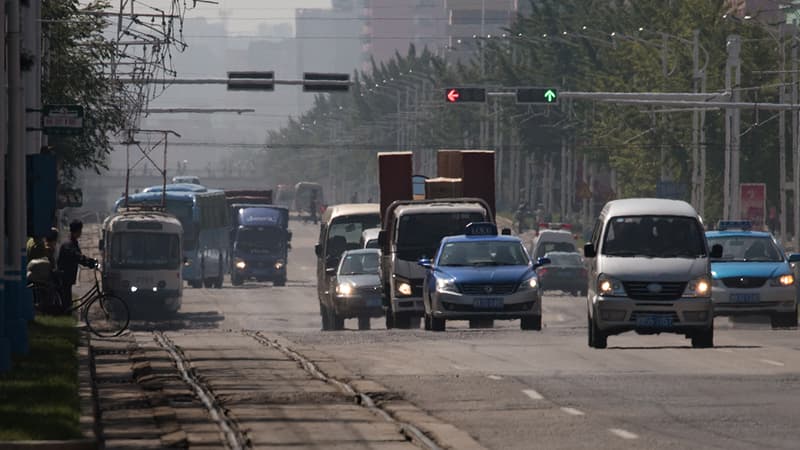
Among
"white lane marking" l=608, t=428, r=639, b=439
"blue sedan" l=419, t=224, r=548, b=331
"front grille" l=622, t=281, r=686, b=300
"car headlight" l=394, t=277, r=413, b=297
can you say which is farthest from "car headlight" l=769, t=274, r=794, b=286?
"white lane marking" l=608, t=428, r=639, b=439

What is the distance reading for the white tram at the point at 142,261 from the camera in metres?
57.1

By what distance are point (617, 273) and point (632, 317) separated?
0.63 m

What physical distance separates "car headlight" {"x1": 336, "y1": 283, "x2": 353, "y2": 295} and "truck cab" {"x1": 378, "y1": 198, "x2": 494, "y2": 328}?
5.12m

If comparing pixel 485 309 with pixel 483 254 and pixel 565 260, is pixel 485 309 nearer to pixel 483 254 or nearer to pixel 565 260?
pixel 483 254

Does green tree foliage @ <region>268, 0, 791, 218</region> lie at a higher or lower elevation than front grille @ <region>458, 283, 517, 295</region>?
higher

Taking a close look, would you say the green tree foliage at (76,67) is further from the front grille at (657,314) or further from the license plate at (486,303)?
the front grille at (657,314)

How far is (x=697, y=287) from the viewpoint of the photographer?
94.0 feet

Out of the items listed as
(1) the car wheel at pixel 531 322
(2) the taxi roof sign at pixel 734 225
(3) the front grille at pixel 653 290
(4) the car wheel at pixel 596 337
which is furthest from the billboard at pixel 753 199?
(3) the front grille at pixel 653 290

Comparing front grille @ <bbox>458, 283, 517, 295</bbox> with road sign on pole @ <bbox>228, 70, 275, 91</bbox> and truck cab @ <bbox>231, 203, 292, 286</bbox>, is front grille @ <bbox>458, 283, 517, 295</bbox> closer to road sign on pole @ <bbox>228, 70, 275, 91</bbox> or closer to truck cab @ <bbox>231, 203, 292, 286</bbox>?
road sign on pole @ <bbox>228, 70, 275, 91</bbox>

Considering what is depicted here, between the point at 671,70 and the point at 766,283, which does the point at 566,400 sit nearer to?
the point at 766,283

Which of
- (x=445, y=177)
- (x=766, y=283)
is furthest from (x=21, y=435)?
(x=445, y=177)

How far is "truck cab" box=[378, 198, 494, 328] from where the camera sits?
37.9 meters

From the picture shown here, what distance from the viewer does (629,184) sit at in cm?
8894

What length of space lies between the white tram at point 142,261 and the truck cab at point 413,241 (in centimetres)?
1958
